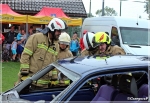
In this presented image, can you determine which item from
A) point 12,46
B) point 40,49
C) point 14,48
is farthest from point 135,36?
point 12,46

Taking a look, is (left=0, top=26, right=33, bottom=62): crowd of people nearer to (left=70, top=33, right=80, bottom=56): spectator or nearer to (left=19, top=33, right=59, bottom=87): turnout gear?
(left=70, top=33, right=80, bottom=56): spectator

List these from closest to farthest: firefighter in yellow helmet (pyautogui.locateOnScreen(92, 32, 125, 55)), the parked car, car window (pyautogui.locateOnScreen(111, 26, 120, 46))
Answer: the parked car, firefighter in yellow helmet (pyautogui.locateOnScreen(92, 32, 125, 55)), car window (pyautogui.locateOnScreen(111, 26, 120, 46))

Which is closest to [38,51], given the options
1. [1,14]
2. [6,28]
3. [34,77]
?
[34,77]

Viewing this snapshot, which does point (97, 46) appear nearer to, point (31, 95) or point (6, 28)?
point (31, 95)

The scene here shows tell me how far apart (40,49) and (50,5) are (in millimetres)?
14388

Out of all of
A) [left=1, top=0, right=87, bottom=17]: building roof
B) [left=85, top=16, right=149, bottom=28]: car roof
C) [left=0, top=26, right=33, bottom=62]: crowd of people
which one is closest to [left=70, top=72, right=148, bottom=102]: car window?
[left=85, top=16, right=149, bottom=28]: car roof

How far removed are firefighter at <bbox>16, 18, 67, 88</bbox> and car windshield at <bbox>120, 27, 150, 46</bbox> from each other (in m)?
4.74

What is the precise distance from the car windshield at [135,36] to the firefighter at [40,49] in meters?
4.74

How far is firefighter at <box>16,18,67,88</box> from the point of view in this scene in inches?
184

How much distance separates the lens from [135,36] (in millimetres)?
9406

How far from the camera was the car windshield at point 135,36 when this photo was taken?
30.0 feet

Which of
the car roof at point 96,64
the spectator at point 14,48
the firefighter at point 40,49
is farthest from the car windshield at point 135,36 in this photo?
the car roof at point 96,64

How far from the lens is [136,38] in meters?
9.36

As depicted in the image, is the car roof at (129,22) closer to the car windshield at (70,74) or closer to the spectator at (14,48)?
the spectator at (14,48)
